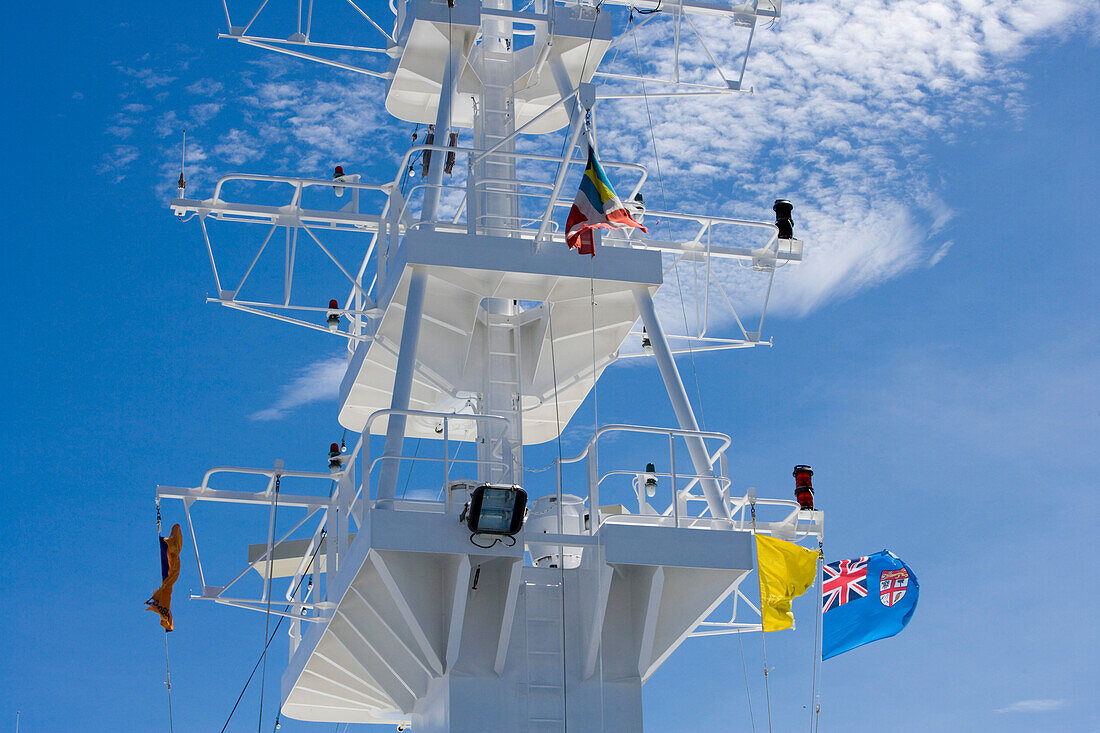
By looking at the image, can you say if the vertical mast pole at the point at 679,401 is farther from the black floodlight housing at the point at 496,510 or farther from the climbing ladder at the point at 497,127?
the black floodlight housing at the point at 496,510

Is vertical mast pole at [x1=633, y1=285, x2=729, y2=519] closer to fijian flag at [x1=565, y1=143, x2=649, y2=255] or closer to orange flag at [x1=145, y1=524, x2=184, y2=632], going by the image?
fijian flag at [x1=565, y1=143, x2=649, y2=255]

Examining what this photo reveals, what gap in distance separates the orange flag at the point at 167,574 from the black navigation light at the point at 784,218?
1023 centimetres

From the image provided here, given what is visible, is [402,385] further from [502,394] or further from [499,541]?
[499,541]

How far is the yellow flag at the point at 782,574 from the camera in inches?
806

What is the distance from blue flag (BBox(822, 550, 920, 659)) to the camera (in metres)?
21.8

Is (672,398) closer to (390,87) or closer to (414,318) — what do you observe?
(414,318)

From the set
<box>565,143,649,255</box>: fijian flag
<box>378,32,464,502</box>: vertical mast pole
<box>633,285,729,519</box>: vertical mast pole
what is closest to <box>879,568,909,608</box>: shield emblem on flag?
<box>633,285,729,519</box>: vertical mast pole

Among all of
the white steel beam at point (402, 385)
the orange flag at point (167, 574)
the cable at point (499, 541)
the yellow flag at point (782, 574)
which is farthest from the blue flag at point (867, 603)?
the orange flag at point (167, 574)

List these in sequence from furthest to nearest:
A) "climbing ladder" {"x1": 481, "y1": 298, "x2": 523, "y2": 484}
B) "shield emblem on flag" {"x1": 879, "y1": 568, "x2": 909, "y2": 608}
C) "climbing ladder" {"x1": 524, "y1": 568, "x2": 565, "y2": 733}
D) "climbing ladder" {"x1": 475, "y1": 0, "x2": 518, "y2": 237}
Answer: "climbing ladder" {"x1": 475, "y1": 0, "x2": 518, "y2": 237}, "shield emblem on flag" {"x1": 879, "y1": 568, "x2": 909, "y2": 608}, "climbing ladder" {"x1": 481, "y1": 298, "x2": 523, "y2": 484}, "climbing ladder" {"x1": 524, "y1": 568, "x2": 565, "y2": 733}

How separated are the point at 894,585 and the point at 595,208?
7.11 m

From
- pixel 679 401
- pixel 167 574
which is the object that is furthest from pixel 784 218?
pixel 167 574

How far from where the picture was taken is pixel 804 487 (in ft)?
70.9

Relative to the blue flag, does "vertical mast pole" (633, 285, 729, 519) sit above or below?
above

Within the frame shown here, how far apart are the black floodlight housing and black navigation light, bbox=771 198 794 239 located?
7.47 metres
